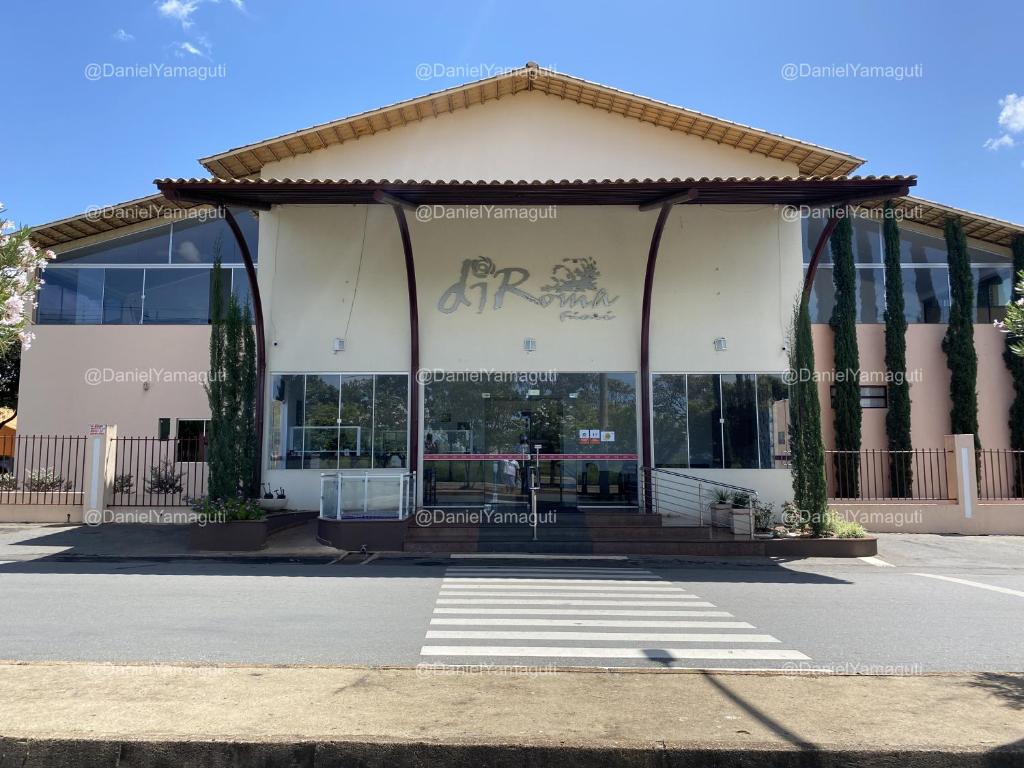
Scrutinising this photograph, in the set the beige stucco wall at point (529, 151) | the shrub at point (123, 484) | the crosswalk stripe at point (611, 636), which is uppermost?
the beige stucco wall at point (529, 151)

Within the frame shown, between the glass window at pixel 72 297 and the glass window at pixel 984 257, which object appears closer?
the glass window at pixel 72 297

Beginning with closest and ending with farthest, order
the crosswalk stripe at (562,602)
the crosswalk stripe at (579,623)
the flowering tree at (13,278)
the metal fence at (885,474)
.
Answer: the flowering tree at (13,278), the crosswalk stripe at (579,623), the crosswalk stripe at (562,602), the metal fence at (885,474)

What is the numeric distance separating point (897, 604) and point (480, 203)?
10.5 m

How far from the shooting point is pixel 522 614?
8.33 metres

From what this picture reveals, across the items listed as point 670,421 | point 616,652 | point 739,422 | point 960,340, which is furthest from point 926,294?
point 616,652

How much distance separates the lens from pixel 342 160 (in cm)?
1758

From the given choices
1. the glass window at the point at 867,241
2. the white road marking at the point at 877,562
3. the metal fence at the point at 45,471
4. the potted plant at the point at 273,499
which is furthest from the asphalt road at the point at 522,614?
the glass window at the point at 867,241

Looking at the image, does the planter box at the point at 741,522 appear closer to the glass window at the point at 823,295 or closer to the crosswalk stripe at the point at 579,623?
the crosswalk stripe at the point at 579,623

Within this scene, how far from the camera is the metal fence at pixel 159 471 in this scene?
56.0ft

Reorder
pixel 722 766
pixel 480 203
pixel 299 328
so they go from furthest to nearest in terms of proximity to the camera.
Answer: pixel 299 328 < pixel 480 203 < pixel 722 766

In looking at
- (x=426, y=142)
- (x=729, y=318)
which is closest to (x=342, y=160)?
(x=426, y=142)

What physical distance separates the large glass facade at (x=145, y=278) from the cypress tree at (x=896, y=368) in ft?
57.2

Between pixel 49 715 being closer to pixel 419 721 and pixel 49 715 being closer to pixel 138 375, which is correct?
pixel 419 721

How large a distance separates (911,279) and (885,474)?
18.7 ft
